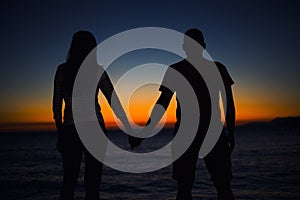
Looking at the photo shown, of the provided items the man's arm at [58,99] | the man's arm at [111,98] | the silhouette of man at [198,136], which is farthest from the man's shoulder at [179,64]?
the man's arm at [58,99]

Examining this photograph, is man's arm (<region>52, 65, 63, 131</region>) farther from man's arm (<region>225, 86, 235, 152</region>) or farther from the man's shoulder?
Result: man's arm (<region>225, 86, 235, 152</region>)

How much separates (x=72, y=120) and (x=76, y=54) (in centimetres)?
81

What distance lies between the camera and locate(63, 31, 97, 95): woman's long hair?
3490 millimetres

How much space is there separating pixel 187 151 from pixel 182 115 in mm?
471

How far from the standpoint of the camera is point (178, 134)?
374 cm

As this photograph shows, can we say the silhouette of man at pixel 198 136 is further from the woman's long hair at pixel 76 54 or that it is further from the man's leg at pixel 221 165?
the woman's long hair at pixel 76 54

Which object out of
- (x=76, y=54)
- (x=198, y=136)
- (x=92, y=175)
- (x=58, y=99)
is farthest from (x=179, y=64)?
(x=92, y=175)

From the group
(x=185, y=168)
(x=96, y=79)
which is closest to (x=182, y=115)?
(x=185, y=168)

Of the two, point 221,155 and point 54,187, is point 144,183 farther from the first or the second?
point 221,155

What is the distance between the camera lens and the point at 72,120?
11.3ft

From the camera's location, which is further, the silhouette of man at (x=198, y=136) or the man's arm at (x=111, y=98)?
the silhouette of man at (x=198, y=136)

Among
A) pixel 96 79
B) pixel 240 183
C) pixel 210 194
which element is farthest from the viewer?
pixel 240 183

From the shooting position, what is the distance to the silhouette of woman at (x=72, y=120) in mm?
3420

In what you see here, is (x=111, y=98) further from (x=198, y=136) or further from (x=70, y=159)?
(x=198, y=136)
